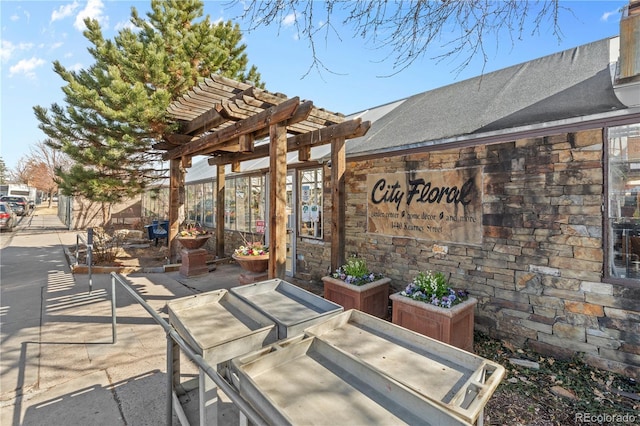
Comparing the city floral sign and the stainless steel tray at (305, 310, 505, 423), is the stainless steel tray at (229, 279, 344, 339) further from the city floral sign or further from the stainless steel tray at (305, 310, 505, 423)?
the city floral sign

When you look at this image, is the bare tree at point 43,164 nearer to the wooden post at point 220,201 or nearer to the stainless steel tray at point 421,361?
the wooden post at point 220,201

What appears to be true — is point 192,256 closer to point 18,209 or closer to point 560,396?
point 560,396

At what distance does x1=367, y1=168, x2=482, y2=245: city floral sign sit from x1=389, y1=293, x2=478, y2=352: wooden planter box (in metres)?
1.08

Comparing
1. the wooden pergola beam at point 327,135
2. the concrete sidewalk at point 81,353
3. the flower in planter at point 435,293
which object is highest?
the wooden pergola beam at point 327,135

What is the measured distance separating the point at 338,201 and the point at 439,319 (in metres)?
2.54

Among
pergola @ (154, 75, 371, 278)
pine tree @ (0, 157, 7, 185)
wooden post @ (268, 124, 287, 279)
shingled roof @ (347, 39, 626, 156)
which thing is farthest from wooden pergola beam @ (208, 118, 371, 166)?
pine tree @ (0, 157, 7, 185)

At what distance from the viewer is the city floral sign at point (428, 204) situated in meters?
4.05

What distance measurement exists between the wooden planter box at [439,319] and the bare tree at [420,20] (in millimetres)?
2573

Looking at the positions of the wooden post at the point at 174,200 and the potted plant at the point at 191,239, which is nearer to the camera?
the potted plant at the point at 191,239

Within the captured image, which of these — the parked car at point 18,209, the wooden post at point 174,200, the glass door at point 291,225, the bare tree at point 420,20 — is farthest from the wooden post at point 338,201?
the parked car at point 18,209

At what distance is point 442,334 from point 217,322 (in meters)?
2.52

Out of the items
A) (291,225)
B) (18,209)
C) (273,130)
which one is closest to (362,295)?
(273,130)

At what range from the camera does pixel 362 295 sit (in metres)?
4.20

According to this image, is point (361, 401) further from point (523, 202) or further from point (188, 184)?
point (188, 184)
